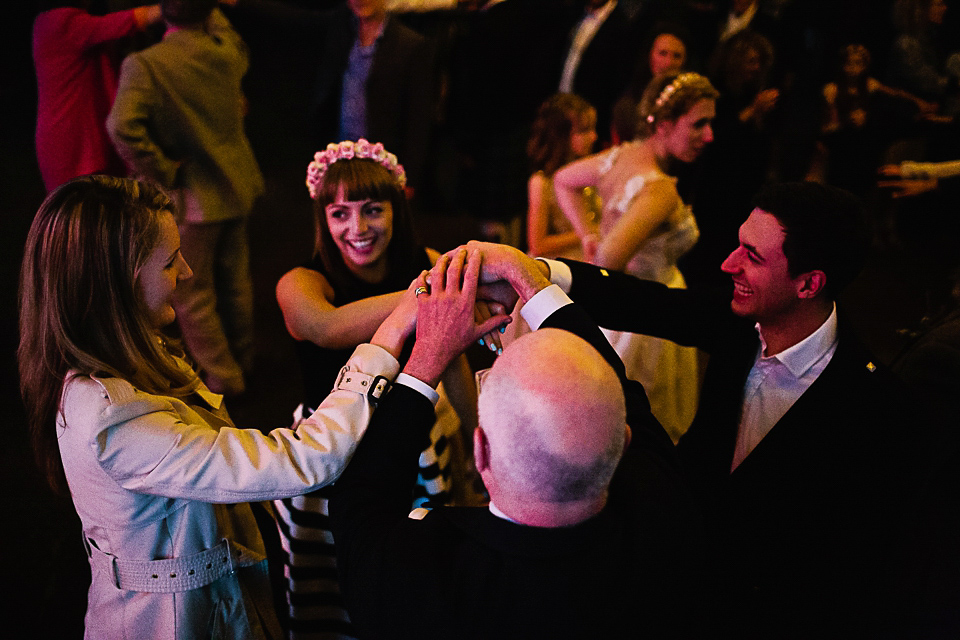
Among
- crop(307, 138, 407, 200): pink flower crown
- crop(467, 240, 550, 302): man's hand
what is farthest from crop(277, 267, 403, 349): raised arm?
crop(467, 240, 550, 302): man's hand

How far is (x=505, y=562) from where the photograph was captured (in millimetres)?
987

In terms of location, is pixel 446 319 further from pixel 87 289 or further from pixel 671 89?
pixel 671 89

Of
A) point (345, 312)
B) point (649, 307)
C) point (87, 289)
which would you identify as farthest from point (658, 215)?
point (87, 289)

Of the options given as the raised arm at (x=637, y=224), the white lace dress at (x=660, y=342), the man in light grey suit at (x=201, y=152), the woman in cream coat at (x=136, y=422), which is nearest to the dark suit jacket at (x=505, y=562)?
the woman in cream coat at (x=136, y=422)

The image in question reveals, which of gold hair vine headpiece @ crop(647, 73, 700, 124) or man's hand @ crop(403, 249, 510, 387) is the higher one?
gold hair vine headpiece @ crop(647, 73, 700, 124)

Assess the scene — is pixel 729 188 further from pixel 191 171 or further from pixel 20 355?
pixel 20 355

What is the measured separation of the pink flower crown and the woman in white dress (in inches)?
32.1

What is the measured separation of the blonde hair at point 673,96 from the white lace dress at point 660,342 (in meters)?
0.21

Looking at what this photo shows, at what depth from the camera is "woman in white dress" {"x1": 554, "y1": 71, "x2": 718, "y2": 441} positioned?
255cm

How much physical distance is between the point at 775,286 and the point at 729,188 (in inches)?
101

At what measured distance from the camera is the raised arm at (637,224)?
98.7 inches

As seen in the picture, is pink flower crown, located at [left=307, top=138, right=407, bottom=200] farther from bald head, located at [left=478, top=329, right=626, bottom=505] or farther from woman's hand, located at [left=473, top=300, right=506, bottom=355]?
bald head, located at [left=478, top=329, right=626, bottom=505]

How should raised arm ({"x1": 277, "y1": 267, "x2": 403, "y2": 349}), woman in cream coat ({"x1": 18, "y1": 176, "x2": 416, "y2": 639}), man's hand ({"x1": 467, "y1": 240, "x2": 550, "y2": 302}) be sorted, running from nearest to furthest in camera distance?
woman in cream coat ({"x1": 18, "y1": 176, "x2": 416, "y2": 639}), man's hand ({"x1": 467, "y1": 240, "x2": 550, "y2": 302}), raised arm ({"x1": 277, "y1": 267, "x2": 403, "y2": 349})

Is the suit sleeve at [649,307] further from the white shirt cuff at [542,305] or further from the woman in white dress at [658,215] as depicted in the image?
the woman in white dress at [658,215]
